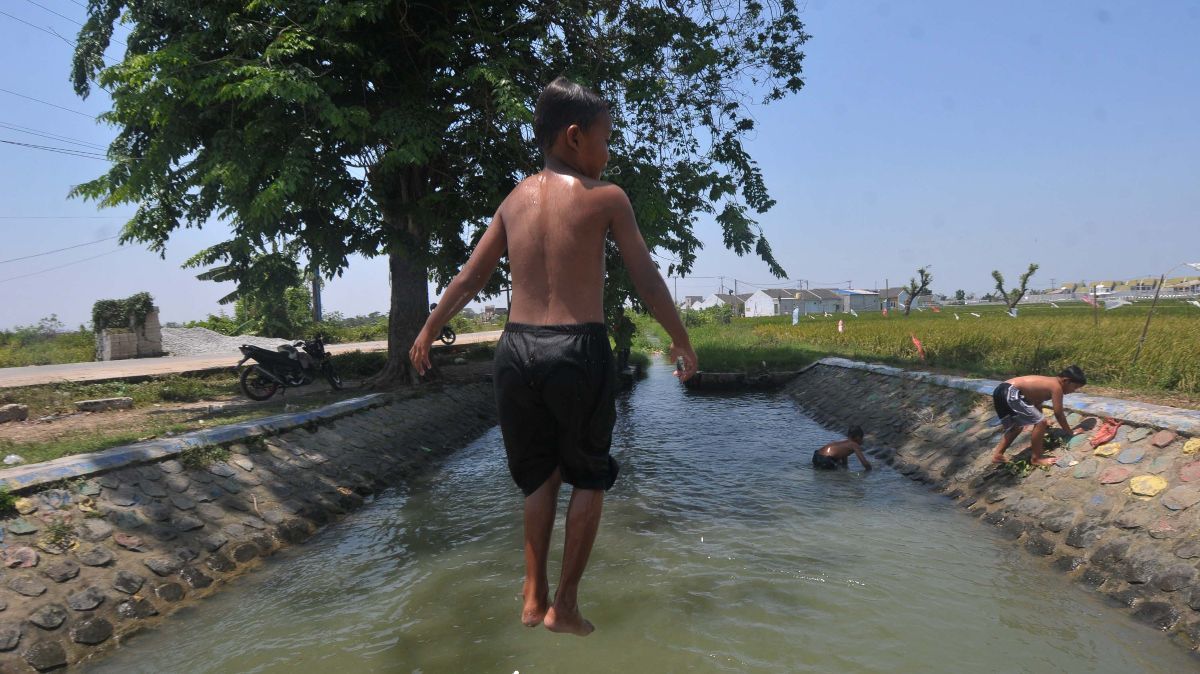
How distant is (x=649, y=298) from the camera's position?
2385 millimetres

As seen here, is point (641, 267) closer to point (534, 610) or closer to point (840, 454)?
point (534, 610)

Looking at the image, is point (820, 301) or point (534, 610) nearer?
point (534, 610)

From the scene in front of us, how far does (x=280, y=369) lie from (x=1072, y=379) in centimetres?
1161

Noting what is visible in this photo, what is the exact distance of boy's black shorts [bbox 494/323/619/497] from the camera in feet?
7.23

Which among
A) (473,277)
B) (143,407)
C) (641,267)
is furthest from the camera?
(143,407)

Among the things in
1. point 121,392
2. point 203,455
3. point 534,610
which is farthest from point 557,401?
point 121,392

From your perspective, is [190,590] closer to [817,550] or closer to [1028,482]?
[817,550]

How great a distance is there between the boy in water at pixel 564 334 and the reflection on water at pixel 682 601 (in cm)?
179

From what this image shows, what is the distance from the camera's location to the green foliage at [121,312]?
19672mm

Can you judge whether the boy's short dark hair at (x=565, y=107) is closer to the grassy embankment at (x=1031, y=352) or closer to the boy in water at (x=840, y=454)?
the boy in water at (x=840, y=454)

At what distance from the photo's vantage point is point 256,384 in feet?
37.4

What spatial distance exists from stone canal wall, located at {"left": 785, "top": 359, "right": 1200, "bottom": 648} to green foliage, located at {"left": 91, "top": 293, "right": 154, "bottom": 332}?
21.8m

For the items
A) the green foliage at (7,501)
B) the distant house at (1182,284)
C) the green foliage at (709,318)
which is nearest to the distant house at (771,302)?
the green foliage at (709,318)

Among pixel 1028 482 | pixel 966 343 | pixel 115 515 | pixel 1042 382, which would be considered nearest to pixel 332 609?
pixel 115 515
